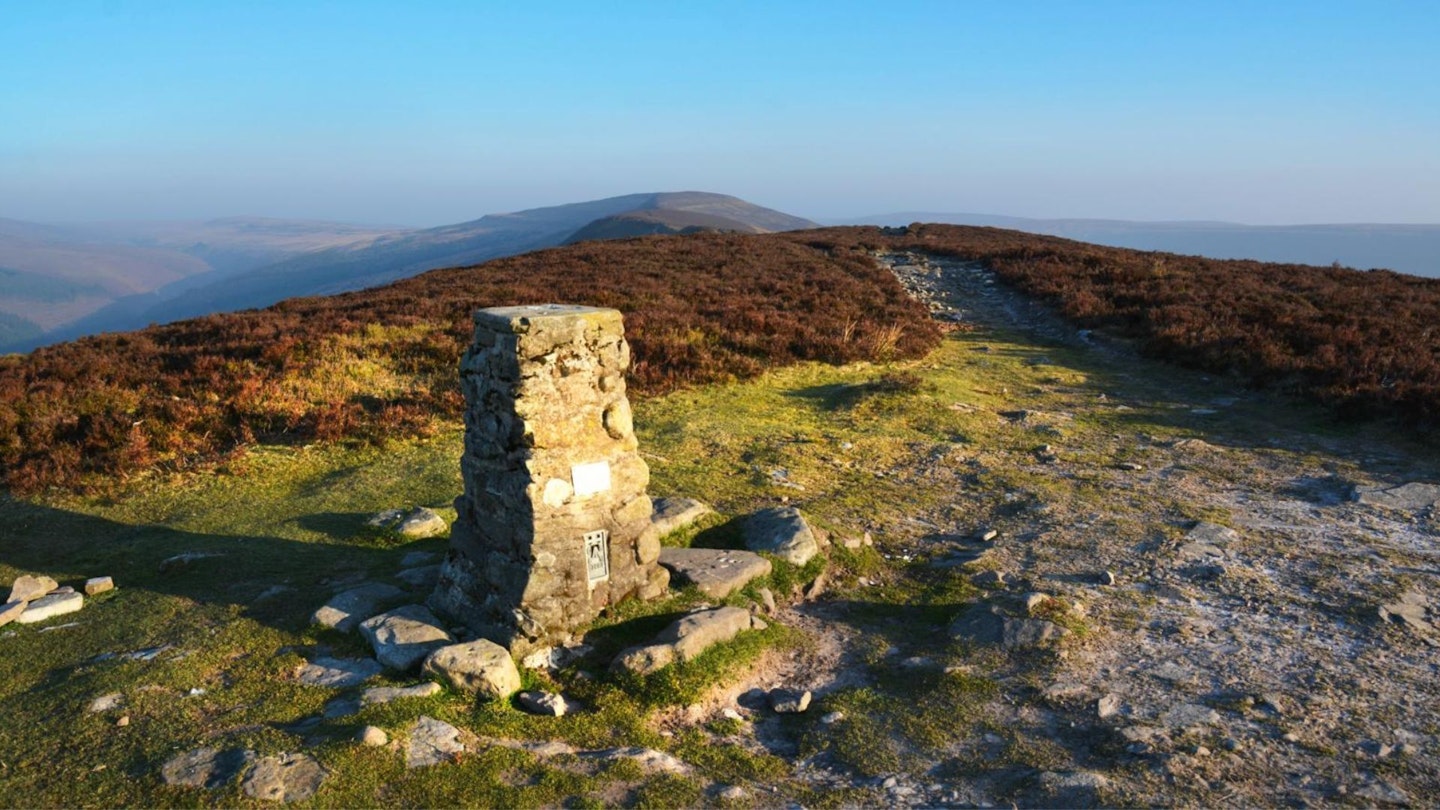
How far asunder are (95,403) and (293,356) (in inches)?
123

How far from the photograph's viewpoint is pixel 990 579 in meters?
7.36

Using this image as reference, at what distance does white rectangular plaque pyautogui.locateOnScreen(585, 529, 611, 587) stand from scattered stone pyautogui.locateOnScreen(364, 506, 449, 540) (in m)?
2.71

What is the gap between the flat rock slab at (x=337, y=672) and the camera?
→ 5520 millimetres

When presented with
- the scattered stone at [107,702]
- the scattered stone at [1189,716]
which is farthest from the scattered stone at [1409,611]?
the scattered stone at [107,702]

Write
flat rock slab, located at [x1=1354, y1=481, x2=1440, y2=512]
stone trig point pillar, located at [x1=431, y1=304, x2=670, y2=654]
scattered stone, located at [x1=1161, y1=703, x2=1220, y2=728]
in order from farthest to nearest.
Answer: flat rock slab, located at [x1=1354, y1=481, x2=1440, y2=512]
stone trig point pillar, located at [x1=431, y1=304, x2=670, y2=654]
scattered stone, located at [x1=1161, y1=703, x2=1220, y2=728]

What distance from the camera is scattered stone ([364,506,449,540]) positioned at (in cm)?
836

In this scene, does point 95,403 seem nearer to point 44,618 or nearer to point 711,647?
point 44,618

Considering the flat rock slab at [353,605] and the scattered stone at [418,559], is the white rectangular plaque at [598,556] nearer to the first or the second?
the flat rock slab at [353,605]

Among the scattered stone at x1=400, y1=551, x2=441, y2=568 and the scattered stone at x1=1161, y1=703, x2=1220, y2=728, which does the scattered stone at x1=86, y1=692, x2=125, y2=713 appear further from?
the scattered stone at x1=1161, y1=703, x2=1220, y2=728

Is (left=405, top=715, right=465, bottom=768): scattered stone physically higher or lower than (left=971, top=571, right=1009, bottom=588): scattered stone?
lower

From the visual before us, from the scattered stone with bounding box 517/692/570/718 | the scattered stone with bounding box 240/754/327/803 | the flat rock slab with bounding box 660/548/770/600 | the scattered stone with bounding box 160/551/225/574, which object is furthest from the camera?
the scattered stone with bounding box 160/551/225/574

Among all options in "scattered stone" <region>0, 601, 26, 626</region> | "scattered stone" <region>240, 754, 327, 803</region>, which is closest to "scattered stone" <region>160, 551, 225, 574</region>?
"scattered stone" <region>0, 601, 26, 626</region>

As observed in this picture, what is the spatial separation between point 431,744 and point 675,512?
381 centimetres

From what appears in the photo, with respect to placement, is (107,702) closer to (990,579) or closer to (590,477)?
(590,477)
